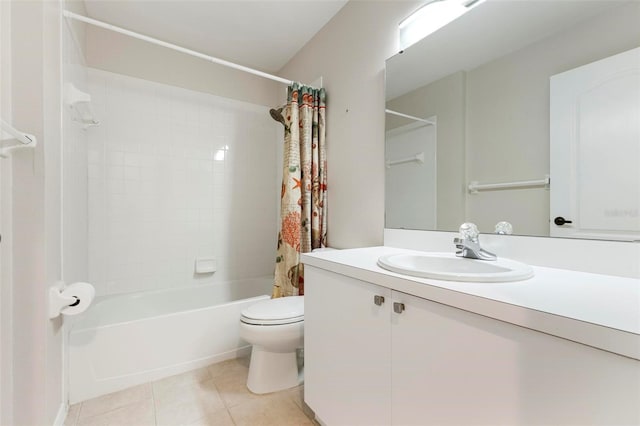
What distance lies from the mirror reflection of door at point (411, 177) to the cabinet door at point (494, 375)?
705mm

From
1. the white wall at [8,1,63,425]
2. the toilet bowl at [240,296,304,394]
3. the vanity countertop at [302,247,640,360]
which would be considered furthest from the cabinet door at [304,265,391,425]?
the white wall at [8,1,63,425]

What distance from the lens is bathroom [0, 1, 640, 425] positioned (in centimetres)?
104

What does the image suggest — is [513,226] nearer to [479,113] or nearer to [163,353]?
[479,113]

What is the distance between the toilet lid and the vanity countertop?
655mm

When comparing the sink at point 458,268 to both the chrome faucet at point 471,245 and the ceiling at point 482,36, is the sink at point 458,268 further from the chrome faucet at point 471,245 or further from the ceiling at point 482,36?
the ceiling at point 482,36

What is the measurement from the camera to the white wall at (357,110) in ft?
5.35

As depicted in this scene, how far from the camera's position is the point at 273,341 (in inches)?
57.1

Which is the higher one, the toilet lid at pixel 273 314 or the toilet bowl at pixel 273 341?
the toilet lid at pixel 273 314

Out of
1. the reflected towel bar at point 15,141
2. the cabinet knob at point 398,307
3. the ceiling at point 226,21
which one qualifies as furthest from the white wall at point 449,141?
the reflected towel bar at point 15,141

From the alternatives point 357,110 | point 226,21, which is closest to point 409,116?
point 357,110

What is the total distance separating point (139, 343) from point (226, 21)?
7.19ft

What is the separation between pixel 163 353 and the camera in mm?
1646

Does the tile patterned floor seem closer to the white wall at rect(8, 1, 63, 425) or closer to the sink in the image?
the white wall at rect(8, 1, 63, 425)

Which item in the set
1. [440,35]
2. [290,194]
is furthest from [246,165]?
[440,35]
